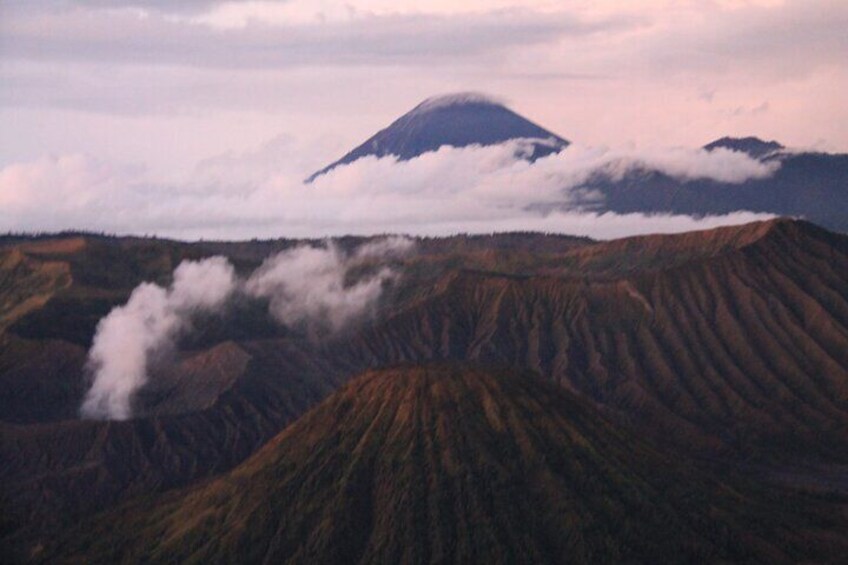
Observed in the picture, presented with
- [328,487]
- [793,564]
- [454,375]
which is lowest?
[793,564]

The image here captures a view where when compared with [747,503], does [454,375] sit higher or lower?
higher

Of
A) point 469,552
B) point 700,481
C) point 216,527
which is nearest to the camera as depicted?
point 469,552

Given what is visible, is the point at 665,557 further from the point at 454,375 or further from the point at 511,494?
the point at 454,375

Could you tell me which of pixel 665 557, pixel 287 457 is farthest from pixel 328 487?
pixel 665 557

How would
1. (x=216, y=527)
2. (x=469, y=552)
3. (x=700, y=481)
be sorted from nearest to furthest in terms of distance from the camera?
1. (x=469, y=552)
2. (x=216, y=527)
3. (x=700, y=481)

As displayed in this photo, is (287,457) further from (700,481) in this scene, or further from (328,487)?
(700,481)

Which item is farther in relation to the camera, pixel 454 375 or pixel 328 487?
pixel 454 375

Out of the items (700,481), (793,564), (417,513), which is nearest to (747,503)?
(700,481)
